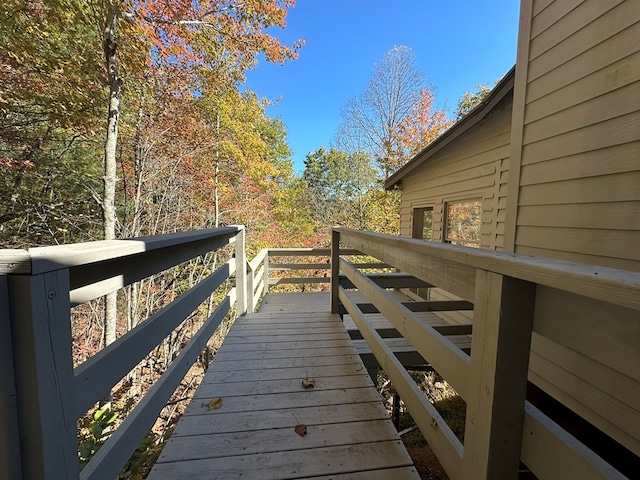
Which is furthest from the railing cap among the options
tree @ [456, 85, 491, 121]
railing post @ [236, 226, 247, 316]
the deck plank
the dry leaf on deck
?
tree @ [456, 85, 491, 121]

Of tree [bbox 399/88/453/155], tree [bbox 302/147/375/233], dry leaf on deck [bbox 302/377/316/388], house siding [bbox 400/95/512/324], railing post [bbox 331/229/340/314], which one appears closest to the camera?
dry leaf on deck [bbox 302/377/316/388]

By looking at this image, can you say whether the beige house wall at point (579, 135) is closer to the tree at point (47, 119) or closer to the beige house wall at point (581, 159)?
the beige house wall at point (581, 159)

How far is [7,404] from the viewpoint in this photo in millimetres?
546

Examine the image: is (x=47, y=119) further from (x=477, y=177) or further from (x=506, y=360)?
(x=506, y=360)

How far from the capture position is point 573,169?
6.05 ft

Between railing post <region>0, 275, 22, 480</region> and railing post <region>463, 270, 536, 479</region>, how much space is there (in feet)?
3.55

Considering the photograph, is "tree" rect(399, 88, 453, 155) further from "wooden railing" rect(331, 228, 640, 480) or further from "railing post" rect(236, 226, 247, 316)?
"wooden railing" rect(331, 228, 640, 480)

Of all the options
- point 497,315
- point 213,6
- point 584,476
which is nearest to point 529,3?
point 497,315

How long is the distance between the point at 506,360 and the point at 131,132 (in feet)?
27.2

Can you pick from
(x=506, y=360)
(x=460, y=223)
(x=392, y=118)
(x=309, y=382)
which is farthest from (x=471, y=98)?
(x=506, y=360)

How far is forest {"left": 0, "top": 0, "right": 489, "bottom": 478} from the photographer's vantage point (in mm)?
4355

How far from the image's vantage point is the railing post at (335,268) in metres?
2.87

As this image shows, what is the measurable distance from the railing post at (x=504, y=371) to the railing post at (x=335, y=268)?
2104 mm

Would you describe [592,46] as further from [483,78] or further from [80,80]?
[483,78]
